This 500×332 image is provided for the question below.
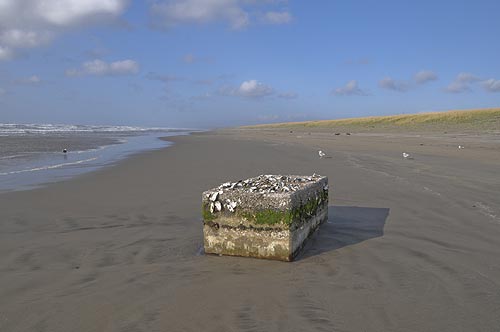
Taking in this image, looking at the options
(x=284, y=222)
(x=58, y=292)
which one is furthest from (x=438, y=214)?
(x=58, y=292)

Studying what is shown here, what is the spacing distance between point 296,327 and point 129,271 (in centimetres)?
211

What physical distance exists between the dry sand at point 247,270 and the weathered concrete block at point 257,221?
166 millimetres

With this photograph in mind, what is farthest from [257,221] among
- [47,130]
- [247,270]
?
[47,130]

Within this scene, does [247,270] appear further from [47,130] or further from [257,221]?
[47,130]

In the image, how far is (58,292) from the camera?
3.76m

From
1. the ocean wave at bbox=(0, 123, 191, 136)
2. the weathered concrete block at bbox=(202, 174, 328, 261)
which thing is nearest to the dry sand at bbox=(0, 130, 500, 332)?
the weathered concrete block at bbox=(202, 174, 328, 261)

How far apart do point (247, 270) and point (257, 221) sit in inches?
23.1

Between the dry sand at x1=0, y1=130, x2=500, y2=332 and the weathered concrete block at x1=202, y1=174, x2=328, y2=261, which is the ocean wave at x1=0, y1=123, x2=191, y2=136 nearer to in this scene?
the dry sand at x1=0, y1=130, x2=500, y2=332

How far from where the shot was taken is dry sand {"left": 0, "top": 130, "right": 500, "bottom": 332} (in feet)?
10.5

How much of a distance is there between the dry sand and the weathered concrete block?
166 mm

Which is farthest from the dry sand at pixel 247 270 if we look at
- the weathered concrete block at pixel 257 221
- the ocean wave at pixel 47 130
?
the ocean wave at pixel 47 130

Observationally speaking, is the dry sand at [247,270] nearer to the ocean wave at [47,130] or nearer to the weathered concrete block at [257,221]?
the weathered concrete block at [257,221]

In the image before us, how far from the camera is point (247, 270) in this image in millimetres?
4195

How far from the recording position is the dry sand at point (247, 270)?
3195mm
